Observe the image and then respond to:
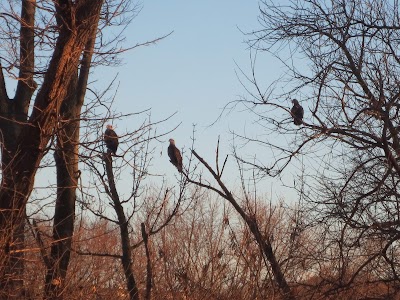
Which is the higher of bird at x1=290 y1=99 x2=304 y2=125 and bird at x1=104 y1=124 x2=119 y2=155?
bird at x1=290 y1=99 x2=304 y2=125

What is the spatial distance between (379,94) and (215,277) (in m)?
2.89

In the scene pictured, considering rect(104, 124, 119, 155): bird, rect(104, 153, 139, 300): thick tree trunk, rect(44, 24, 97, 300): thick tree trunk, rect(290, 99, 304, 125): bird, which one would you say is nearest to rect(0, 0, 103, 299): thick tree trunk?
rect(44, 24, 97, 300): thick tree trunk

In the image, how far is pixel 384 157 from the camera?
8195 mm

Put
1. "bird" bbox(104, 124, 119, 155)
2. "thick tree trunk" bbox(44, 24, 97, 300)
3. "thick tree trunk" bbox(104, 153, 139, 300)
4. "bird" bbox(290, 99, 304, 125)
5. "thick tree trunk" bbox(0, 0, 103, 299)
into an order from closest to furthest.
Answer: "thick tree trunk" bbox(0, 0, 103, 299)
"thick tree trunk" bbox(44, 24, 97, 300)
"bird" bbox(104, 124, 119, 155)
"bird" bbox(290, 99, 304, 125)
"thick tree trunk" bbox(104, 153, 139, 300)

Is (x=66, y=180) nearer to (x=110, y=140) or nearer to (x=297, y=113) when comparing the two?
(x=110, y=140)

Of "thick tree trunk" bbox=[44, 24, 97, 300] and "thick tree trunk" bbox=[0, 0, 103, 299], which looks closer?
"thick tree trunk" bbox=[0, 0, 103, 299]

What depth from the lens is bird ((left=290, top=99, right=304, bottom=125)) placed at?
777cm

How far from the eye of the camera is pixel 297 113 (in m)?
7.81

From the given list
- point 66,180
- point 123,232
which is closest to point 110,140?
point 66,180

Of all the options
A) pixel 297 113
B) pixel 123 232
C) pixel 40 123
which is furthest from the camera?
pixel 123 232

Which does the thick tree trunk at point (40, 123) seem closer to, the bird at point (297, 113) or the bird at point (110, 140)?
the bird at point (110, 140)

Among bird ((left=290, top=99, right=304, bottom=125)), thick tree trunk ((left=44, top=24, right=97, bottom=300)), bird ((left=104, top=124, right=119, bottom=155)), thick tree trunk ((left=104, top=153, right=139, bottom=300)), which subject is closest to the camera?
thick tree trunk ((left=44, top=24, right=97, bottom=300))

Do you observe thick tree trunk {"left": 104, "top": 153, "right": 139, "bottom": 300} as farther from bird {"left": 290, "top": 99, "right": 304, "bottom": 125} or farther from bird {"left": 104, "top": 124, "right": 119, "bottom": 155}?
bird {"left": 290, "top": 99, "right": 304, "bottom": 125}

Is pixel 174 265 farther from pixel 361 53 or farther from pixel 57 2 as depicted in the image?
pixel 361 53
